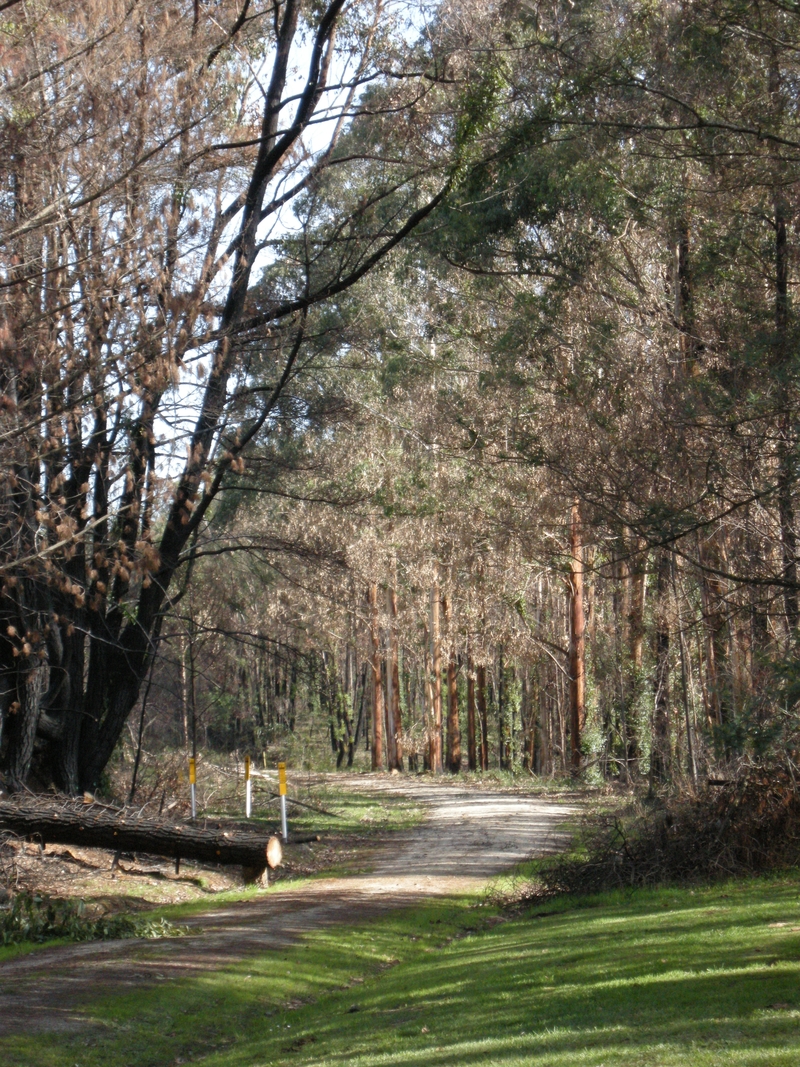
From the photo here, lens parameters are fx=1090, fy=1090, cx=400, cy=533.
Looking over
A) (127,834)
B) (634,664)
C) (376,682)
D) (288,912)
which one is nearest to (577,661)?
(634,664)

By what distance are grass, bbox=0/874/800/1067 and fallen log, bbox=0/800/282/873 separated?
2.94 metres

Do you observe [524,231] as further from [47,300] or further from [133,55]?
[47,300]

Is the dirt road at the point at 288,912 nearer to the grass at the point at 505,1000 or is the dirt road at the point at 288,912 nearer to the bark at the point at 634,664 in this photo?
the grass at the point at 505,1000

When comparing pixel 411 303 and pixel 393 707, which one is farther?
pixel 393 707

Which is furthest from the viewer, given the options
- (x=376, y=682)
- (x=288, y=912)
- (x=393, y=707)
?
(x=376, y=682)

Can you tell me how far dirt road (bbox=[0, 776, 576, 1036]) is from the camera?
28.8 feet

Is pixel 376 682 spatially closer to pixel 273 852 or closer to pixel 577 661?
pixel 577 661

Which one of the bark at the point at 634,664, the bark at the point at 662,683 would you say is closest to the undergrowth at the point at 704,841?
the bark at the point at 662,683

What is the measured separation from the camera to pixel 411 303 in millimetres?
25938

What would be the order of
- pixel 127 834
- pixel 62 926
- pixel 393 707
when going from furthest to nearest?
1. pixel 393 707
2. pixel 127 834
3. pixel 62 926

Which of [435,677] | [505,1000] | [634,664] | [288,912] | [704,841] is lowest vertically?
[288,912]

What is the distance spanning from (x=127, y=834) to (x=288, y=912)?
255cm

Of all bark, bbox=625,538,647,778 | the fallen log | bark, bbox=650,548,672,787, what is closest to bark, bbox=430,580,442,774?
bark, bbox=625,538,647,778

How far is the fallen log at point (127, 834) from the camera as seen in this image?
13.6 m
